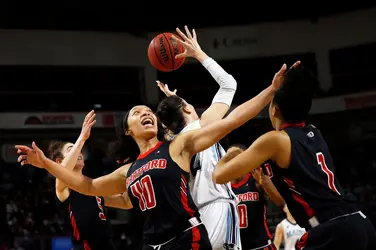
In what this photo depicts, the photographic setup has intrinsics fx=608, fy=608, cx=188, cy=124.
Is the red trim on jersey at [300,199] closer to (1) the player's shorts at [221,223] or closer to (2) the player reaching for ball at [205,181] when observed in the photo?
(2) the player reaching for ball at [205,181]

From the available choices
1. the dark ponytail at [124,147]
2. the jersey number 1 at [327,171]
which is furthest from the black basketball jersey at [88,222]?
the jersey number 1 at [327,171]

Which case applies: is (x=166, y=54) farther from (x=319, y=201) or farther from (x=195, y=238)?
(x=319, y=201)

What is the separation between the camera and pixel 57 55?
57.7 feet

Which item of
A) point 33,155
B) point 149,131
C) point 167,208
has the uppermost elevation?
point 149,131

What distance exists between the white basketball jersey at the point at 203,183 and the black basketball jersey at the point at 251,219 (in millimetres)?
949

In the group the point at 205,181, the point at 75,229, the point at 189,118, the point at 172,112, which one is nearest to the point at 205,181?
the point at 205,181

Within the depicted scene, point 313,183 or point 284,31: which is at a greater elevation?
point 284,31

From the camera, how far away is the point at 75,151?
190 inches

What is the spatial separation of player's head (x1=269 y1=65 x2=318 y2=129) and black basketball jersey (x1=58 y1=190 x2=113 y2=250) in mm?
2367

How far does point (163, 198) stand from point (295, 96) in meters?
1.04

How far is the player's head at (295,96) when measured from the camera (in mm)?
3281

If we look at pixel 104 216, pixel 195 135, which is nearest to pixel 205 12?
pixel 104 216

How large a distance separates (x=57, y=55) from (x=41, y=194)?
466 cm

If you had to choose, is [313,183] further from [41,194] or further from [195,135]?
[41,194]
